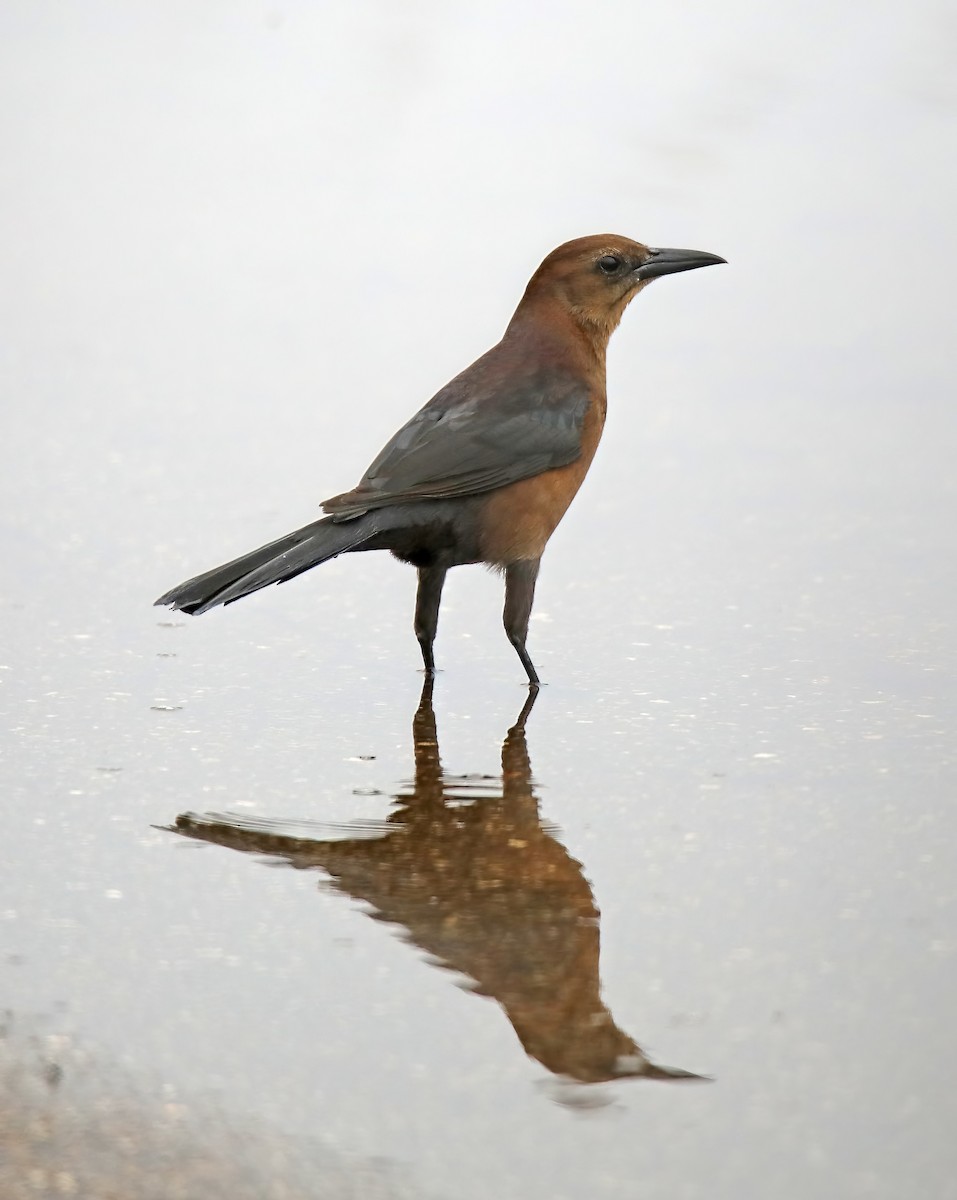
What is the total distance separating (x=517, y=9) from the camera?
12492 millimetres

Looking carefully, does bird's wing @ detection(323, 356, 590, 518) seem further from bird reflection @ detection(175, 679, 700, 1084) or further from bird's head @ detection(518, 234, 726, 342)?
bird reflection @ detection(175, 679, 700, 1084)

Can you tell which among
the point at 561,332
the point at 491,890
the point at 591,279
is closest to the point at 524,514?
the point at 561,332

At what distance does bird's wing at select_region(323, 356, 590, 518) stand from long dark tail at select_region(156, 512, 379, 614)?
0.07 meters

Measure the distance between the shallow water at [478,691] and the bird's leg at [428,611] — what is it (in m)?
0.12

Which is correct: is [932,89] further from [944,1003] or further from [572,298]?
[944,1003]

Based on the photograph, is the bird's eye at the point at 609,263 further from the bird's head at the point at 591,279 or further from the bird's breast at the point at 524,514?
the bird's breast at the point at 524,514

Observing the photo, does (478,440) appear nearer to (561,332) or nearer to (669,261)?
(561,332)

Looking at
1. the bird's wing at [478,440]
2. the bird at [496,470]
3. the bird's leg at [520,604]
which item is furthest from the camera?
the bird's leg at [520,604]

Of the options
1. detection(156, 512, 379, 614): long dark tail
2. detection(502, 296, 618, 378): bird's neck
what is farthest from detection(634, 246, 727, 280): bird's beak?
detection(156, 512, 379, 614): long dark tail

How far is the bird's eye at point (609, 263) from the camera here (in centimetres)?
540

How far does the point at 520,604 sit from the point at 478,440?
0.43m

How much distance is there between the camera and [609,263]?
541 centimetres

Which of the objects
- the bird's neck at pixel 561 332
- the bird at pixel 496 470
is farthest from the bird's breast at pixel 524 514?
the bird's neck at pixel 561 332

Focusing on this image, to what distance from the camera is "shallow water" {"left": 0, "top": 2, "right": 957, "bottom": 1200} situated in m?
2.71
